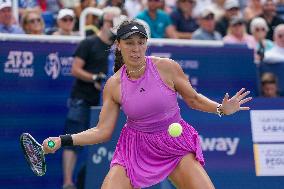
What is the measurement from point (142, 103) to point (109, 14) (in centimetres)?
396

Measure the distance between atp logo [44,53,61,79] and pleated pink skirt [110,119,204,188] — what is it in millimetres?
3766

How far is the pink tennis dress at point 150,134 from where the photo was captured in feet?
20.3

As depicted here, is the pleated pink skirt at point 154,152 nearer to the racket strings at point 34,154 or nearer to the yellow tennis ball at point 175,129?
the yellow tennis ball at point 175,129

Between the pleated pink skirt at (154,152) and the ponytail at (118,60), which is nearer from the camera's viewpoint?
the pleated pink skirt at (154,152)

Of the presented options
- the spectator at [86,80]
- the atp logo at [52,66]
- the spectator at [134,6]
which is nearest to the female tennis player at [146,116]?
the spectator at [86,80]

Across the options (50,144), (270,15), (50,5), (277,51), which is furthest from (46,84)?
(270,15)

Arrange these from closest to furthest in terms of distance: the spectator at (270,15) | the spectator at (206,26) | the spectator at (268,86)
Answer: the spectator at (268,86), the spectator at (206,26), the spectator at (270,15)

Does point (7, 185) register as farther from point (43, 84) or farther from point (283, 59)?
point (283, 59)

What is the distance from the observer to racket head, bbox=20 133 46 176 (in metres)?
6.04

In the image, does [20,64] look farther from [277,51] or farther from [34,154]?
[34,154]

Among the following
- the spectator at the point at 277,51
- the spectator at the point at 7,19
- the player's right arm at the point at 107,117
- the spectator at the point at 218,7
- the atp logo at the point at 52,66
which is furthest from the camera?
the spectator at the point at 218,7

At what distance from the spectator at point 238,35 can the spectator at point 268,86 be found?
1.06m

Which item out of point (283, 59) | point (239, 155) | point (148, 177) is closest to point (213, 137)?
point (239, 155)

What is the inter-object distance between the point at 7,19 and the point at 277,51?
343 centimetres
